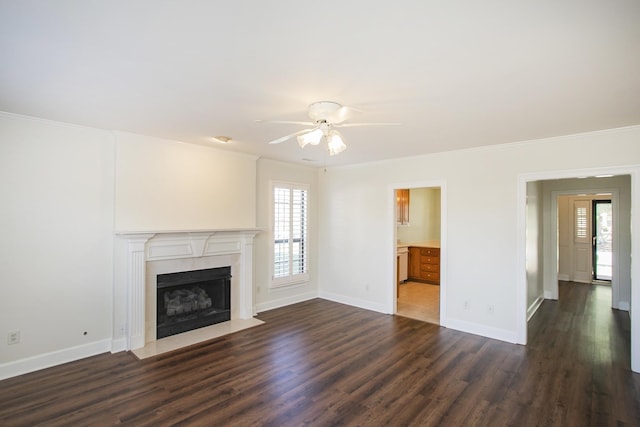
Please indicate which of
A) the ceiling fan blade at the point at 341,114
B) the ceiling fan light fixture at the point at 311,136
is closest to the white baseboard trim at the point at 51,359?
the ceiling fan light fixture at the point at 311,136

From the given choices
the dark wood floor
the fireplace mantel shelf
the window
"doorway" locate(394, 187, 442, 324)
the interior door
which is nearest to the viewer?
the dark wood floor

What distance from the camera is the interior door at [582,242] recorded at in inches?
304

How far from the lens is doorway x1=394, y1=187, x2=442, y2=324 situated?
659 cm

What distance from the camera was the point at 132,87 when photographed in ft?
8.18

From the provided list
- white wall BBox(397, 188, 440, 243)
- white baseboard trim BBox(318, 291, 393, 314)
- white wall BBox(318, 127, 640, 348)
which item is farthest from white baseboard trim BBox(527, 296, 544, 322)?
white wall BBox(397, 188, 440, 243)

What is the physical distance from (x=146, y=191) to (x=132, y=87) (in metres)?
1.90

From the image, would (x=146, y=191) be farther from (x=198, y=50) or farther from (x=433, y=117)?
(x=433, y=117)

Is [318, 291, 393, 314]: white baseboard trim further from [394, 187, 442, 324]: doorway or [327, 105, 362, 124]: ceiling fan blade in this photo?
[327, 105, 362, 124]: ceiling fan blade

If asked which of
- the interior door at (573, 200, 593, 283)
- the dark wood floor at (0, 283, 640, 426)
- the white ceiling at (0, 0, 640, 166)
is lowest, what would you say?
the dark wood floor at (0, 283, 640, 426)

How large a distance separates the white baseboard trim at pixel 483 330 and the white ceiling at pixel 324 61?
269 centimetres

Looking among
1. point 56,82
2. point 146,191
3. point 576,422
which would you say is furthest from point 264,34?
point 576,422

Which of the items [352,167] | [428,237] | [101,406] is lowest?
[101,406]

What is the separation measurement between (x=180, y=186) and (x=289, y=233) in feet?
7.10

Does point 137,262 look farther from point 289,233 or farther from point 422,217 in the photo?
point 422,217
